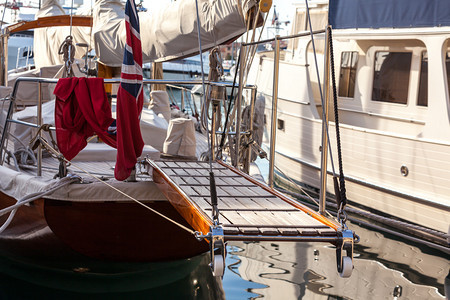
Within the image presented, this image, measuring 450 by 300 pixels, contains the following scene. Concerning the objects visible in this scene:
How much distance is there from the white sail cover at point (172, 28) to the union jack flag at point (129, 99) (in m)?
1.17

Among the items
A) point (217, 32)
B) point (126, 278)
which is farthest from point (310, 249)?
point (217, 32)

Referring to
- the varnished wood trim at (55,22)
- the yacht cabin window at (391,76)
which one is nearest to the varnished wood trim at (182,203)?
the varnished wood trim at (55,22)

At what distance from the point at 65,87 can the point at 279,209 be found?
2.28 metres

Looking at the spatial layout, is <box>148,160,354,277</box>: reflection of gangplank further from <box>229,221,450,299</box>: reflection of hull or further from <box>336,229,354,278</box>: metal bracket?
<box>229,221,450,299</box>: reflection of hull

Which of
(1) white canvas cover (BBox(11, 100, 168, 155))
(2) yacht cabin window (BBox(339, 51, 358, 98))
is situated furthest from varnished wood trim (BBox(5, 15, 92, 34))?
(2) yacht cabin window (BBox(339, 51, 358, 98))

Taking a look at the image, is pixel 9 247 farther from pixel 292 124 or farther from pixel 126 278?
pixel 292 124

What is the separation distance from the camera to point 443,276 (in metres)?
7.30

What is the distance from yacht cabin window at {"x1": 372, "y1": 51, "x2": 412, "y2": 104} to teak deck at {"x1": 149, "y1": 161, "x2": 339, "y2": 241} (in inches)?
224

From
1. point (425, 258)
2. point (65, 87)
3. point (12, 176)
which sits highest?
point (65, 87)

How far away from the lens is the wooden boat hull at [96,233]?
577 centimetres

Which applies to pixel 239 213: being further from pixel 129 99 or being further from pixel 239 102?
pixel 239 102

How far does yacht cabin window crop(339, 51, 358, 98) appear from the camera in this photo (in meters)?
12.2

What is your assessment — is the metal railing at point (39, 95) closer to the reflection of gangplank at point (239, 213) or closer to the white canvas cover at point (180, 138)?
the white canvas cover at point (180, 138)

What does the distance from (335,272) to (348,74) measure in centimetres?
605
